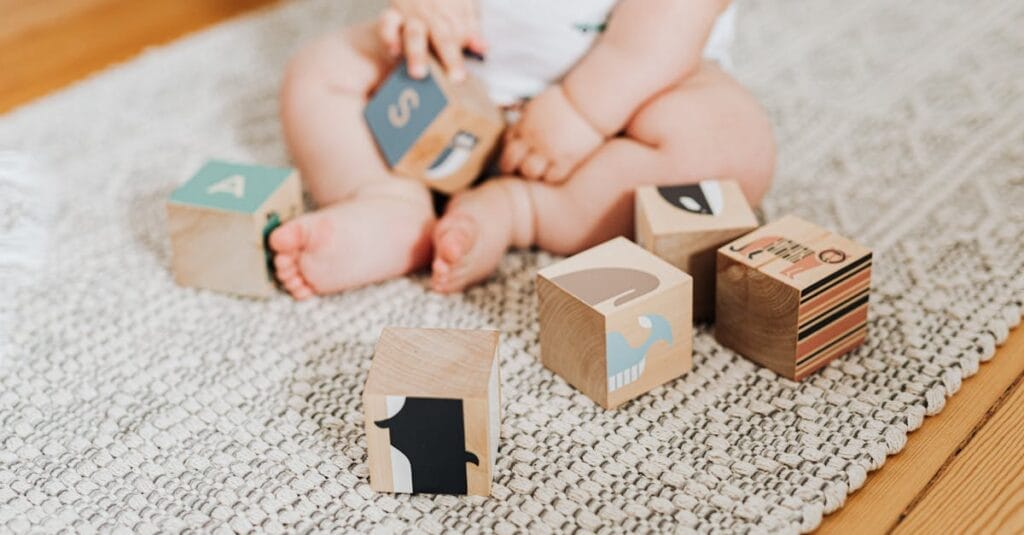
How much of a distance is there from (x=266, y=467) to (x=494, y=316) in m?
0.25

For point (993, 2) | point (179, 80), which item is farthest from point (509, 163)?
point (993, 2)

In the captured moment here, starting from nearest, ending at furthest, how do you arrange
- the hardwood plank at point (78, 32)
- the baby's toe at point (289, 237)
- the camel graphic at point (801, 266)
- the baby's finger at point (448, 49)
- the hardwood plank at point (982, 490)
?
the hardwood plank at point (982, 490)
the camel graphic at point (801, 266)
the baby's toe at point (289, 237)
the baby's finger at point (448, 49)
the hardwood plank at point (78, 32)

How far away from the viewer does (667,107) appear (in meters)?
0.97

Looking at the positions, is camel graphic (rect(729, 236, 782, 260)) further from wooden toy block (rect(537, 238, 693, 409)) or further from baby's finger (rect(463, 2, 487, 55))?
baby's finger (rect(463, 2, 487, 55))

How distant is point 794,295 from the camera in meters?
0.78

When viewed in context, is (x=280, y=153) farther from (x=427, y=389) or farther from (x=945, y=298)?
(x=945, y=298)

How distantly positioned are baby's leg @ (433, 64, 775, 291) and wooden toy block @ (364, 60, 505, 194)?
45 mm

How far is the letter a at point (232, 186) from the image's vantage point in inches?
37.1

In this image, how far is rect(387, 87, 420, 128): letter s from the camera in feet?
3.26

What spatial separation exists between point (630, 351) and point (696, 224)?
5.6 inches

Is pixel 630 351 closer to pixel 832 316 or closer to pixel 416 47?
pixel 832 316

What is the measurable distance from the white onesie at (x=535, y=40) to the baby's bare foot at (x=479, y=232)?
128mm

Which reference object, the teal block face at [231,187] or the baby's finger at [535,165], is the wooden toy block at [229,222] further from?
the baby's finger at [535,165]

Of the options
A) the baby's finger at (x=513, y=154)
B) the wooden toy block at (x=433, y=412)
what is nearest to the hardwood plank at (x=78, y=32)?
Result: the baby's finger at (x=513, y=154)
